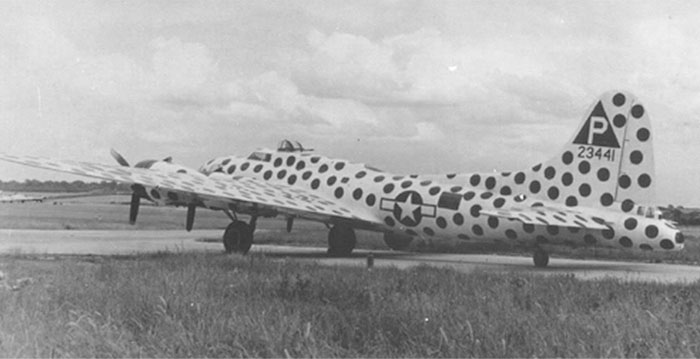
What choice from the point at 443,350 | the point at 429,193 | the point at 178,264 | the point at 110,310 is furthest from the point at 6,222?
the point at 443,350

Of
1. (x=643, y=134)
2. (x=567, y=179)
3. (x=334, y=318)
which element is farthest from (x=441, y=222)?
(x=334, y=318)

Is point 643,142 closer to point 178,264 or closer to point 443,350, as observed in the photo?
point 178,264

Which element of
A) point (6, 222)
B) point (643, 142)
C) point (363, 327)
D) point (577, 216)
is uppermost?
point (643, 142)

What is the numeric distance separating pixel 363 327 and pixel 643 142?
1325 cm

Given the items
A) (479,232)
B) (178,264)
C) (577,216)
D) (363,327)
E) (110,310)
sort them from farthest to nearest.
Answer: (479,232) → (577,216) → (178,264) → (110,310) → (363,327)

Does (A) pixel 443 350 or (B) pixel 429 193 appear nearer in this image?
(A) pixel 443 350

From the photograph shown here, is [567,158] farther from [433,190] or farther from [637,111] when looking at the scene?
[433,190]

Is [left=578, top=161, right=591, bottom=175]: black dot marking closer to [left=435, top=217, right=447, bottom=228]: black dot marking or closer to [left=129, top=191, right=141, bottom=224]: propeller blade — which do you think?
[left=435, top=217, right=447, bottom=228]: black dot marking

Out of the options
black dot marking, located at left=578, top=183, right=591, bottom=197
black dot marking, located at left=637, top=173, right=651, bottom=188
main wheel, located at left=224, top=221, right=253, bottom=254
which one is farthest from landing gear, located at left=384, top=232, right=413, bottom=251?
black dot marking, located at left=637, top=173, right=651, bottom=188

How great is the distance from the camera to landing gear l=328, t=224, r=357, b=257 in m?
24.6

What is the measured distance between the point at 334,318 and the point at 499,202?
492 inches

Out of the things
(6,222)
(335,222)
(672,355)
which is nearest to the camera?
(672,355)

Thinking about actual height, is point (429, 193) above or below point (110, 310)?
above

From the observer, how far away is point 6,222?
137ft
